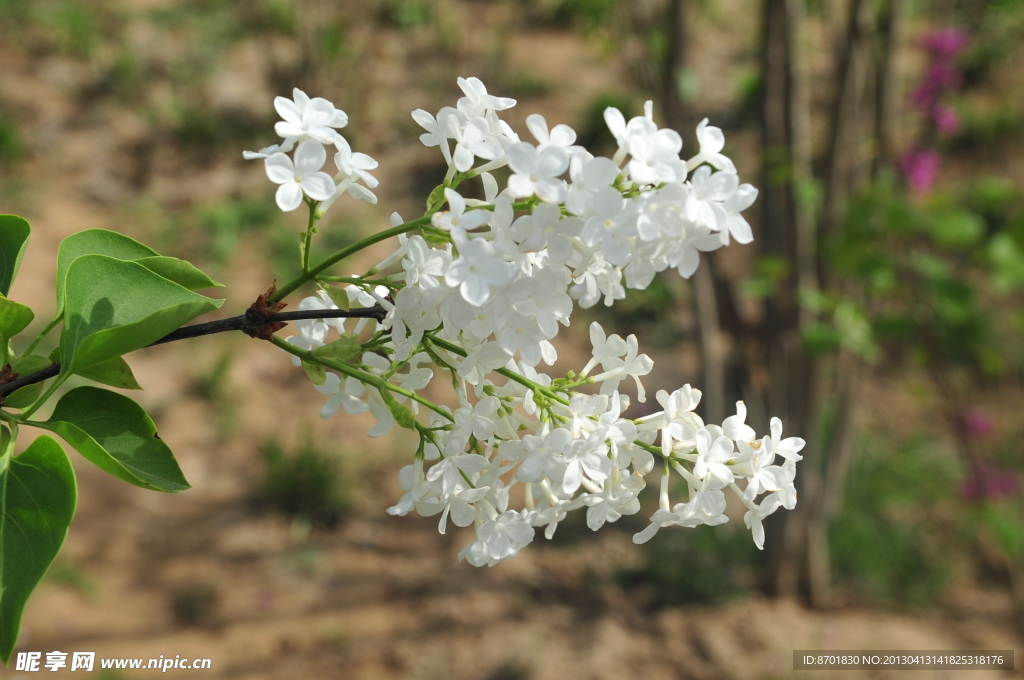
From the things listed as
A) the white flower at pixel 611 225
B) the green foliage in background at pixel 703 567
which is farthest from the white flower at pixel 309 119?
the green foliage in background at pixel 703 567

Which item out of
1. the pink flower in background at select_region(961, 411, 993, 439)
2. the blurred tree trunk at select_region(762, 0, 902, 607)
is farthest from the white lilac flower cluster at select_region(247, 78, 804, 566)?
the pink flower in background at select_region(961, 411, 993, 439)

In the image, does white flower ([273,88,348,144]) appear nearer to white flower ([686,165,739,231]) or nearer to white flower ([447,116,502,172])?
white flower ([447,116,502,172])

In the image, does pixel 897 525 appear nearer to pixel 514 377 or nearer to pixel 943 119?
pixel 943 119

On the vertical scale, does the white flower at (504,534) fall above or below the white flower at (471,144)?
below

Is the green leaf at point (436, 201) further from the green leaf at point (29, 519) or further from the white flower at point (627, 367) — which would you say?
the green leaf at point (29, 519)

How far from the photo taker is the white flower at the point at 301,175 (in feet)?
1.93

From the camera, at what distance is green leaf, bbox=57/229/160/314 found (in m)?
0.66

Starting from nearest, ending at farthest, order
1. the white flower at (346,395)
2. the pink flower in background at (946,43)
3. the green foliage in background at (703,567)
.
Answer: the white flower at (346,395), the pink flower in background at (946,43), the green foliage in background at (703,567)

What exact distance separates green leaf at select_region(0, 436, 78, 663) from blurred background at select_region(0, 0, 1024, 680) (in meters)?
1.66

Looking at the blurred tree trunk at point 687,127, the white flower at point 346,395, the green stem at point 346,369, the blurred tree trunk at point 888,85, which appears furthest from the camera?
the blurred tree trunk at point 687,127


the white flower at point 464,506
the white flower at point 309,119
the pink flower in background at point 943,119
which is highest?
the pink flower in background at point 943,119

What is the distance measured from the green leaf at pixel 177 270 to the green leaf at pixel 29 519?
16 cm

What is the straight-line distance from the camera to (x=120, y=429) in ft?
2.02

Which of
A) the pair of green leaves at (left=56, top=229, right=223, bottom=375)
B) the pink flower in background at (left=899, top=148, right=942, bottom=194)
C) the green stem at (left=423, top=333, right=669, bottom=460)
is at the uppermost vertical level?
the pink flower in background at (left=899, top=148, right=942, bottom=194)
